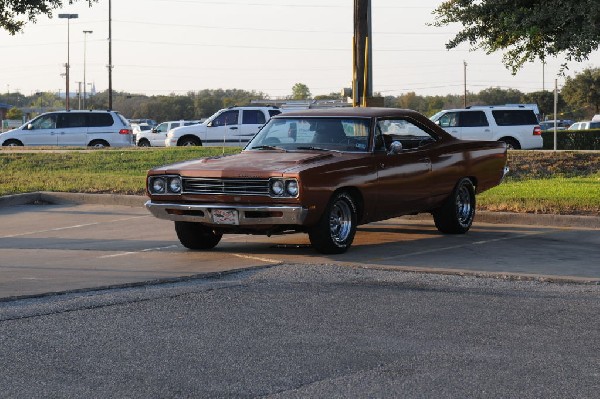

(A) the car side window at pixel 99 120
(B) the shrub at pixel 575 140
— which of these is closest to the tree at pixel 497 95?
(B) the shrub at pixel 575 140

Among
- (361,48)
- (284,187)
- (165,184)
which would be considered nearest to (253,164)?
(284,187)

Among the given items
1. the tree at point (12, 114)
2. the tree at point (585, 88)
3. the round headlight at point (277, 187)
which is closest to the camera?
the round headlight at point (277, 187)

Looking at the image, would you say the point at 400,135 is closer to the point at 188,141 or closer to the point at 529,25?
the point at 529,25

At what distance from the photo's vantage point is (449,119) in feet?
111

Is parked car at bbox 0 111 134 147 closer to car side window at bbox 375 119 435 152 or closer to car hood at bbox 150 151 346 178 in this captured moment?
car side window at bbox 375 119 435 152

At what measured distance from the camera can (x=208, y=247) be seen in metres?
12.4

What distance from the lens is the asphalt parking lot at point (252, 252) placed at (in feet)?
33.7

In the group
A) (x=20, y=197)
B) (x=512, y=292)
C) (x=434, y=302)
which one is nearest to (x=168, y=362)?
(x=434, y=302)

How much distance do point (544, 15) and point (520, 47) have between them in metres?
2.73

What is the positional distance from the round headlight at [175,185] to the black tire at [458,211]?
363cm

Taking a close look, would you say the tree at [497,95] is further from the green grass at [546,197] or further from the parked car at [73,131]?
the green grass at [546,197]

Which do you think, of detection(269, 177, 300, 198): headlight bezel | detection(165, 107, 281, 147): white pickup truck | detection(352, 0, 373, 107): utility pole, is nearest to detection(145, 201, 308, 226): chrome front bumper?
detection(269, 177, 300, 198): headlight bezel

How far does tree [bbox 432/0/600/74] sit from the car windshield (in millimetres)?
4302

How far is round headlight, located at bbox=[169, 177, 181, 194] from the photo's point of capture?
38.5ft
